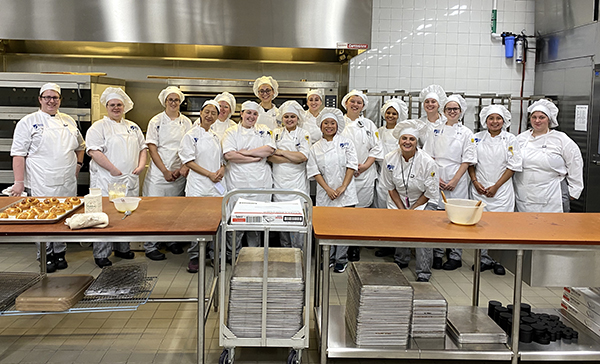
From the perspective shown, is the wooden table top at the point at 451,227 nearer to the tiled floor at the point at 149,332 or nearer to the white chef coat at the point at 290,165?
the tiled floor at the point at 149,332

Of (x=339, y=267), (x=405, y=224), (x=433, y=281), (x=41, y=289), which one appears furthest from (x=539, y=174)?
(x=41, y=289)

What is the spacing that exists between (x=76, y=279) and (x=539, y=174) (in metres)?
3.59

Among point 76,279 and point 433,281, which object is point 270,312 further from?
point 433,281

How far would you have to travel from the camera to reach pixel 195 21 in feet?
16.5

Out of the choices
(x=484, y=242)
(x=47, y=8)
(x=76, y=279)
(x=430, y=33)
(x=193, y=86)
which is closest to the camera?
(x=484, y=242)

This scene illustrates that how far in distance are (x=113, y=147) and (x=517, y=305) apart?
129 inches

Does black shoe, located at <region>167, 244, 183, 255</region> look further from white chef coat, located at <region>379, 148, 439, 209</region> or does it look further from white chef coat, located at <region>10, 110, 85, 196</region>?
white chef coat, located at <region>379, 148, 439, 209</region>

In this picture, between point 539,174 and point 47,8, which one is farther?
point 47,8

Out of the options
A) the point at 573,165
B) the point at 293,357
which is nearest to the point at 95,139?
the point at 293,357

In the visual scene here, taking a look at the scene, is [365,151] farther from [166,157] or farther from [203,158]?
[166,157]

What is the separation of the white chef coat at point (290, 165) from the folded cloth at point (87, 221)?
2058 millimetres

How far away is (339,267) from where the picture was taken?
178 inches

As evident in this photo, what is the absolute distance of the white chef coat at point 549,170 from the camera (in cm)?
445

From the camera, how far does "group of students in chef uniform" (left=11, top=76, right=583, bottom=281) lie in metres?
4.37
